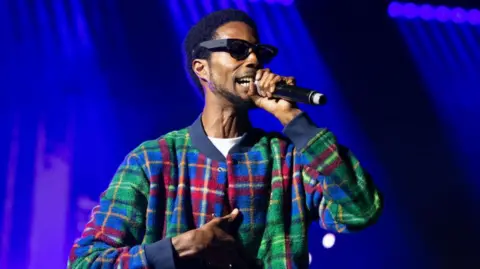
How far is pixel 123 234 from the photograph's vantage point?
1.38 meters

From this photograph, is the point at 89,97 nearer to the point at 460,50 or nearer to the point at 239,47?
the point at 239,47

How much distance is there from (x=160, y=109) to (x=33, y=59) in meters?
0.68

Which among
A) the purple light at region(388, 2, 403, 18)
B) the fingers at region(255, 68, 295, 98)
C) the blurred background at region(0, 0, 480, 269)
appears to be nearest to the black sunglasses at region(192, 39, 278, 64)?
the fingers at region(255, 68, 295, 98)

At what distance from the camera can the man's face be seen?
1580mm

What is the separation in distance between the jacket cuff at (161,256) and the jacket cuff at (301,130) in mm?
392

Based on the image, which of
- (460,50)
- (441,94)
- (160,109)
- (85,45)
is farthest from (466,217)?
(85,45)

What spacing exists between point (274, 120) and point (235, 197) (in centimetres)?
164

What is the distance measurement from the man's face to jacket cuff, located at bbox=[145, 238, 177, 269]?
50 cm

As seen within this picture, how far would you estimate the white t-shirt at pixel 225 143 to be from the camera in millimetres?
Answer: 1565

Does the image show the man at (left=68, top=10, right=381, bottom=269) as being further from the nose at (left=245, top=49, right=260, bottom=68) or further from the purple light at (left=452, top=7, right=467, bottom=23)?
the purple light at (left=452, top=7, right=467, bottom=23)

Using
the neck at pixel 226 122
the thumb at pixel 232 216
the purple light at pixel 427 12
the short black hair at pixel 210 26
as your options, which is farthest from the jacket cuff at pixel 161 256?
the purple light at pixel 427 12

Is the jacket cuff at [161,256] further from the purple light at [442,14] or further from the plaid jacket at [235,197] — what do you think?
the purple light at [442,14]

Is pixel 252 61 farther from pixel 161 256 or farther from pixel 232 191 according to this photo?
pixel 161 256

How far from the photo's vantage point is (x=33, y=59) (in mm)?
2721
